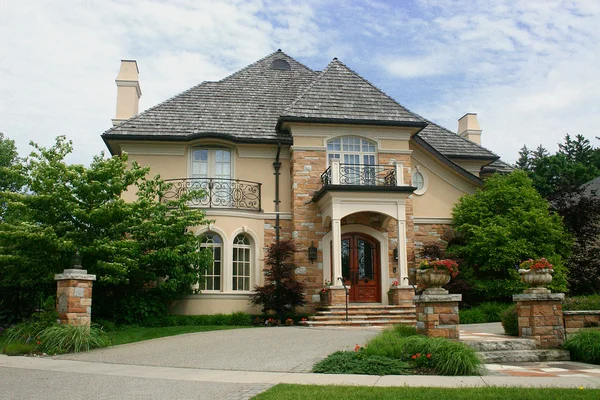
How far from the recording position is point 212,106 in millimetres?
21125

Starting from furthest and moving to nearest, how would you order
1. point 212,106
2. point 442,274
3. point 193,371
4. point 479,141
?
point 479,141
point 212,106
point 442,274
point 193,371

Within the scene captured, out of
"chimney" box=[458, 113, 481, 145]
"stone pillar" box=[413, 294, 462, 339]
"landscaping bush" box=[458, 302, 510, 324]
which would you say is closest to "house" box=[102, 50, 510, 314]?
"landscaping bush" box=[458, 302, 510, 324]

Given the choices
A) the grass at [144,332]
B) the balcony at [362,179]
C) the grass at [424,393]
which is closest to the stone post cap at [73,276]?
the grass at [144,332]

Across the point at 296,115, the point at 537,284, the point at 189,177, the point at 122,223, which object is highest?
the point at 296,115

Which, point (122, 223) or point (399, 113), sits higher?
point (399, 113)

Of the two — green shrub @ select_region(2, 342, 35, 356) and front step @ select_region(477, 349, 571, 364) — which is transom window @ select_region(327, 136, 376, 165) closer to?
front step @ select_region(477, 349, 571, 364)

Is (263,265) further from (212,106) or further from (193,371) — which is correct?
(193,371)

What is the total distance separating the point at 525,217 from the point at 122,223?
40.9ft

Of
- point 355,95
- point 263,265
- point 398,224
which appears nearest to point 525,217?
point 398,224

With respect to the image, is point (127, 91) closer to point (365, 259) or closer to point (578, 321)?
point (365, 259)

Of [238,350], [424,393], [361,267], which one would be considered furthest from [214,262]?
[424,393]

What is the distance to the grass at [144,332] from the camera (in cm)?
1320

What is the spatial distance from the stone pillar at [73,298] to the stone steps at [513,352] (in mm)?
7950

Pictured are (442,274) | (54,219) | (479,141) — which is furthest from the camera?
(479,141)
